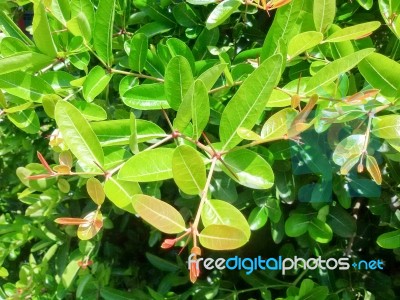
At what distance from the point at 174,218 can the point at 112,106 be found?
1.74ft

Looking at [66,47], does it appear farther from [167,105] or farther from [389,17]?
[389,17]

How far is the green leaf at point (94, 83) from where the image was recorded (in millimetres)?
905

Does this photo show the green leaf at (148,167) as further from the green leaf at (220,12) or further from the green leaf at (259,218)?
the green leaf at (259,218)

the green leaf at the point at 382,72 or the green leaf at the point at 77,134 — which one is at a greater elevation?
the green leaf at the point at 382,72

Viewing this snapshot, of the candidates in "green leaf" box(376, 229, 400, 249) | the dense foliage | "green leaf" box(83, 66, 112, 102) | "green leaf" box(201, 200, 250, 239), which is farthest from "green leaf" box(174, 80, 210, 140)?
"green leaf" box(376, 229, 400, 249)

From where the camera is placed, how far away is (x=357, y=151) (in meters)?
0.78

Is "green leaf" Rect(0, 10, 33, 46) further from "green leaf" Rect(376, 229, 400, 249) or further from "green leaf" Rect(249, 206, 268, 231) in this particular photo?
"green leaf" Rect(376, 229, 400, 249)

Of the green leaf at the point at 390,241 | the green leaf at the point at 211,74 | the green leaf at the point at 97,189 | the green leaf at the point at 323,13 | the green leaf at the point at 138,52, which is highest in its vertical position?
the green leaf at the point at 323,13

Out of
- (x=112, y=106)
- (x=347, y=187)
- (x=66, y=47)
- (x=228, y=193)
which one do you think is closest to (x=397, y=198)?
(x=347, y=187)

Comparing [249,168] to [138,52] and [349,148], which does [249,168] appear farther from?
[138,52]

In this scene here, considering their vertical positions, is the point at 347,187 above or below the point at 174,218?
below

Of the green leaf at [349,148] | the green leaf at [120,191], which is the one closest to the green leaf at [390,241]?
the green leaf at [349,148]

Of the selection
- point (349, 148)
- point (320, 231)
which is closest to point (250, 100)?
point (349, 148)

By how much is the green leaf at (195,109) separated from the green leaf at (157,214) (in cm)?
13
